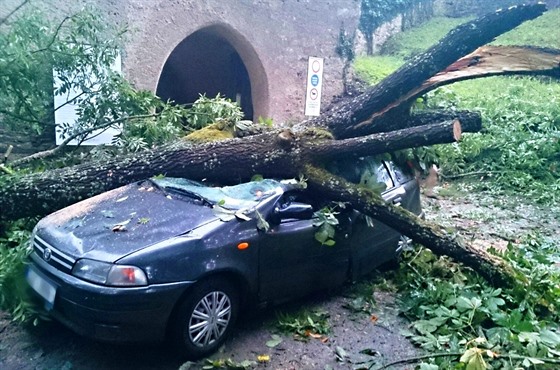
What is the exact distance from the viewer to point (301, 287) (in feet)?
14.7

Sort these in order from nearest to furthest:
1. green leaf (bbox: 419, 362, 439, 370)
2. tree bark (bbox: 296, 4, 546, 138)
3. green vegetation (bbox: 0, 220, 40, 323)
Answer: green leaf (bbox: 419, 362, 439, 370), green vegetation (bbox: 0, 220, 40, 323), tree bark (bbox: 296, 4, 546, 138)

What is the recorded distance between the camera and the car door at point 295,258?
13.6 feet

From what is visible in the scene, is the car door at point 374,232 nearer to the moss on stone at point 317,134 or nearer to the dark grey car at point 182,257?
the dark grey car at point 182,257

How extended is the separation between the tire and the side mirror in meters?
0.75

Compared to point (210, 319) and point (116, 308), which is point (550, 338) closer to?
point (210, 319)

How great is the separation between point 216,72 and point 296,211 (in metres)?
9.55

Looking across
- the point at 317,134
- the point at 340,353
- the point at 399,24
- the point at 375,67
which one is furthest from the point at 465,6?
the point at 340,353

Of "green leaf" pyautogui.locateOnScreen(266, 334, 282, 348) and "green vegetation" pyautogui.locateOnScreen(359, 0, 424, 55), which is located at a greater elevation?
"green vegetation" pyautogui.locateOnScreen(359, 0, 424, 55)

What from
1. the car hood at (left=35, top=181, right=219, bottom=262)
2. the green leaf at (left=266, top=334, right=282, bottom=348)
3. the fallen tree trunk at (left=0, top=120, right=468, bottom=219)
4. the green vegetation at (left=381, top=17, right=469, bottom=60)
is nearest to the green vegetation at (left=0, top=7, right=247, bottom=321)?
the fallen tree trunk at (left=0, top=120, right=468, bottom=219)

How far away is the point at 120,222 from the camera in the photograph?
3979 mm

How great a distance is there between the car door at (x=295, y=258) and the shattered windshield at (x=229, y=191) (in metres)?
0.18

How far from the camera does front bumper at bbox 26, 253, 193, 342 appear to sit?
339cm

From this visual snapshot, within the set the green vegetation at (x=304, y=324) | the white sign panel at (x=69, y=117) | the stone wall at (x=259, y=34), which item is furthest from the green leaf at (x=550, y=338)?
the stone wall at (x=259, y=34)

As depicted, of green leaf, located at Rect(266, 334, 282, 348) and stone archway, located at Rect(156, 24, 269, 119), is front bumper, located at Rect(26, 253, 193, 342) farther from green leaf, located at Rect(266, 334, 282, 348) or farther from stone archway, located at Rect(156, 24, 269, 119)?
stone archway, located at Rect(156, 24, 269, 119)
